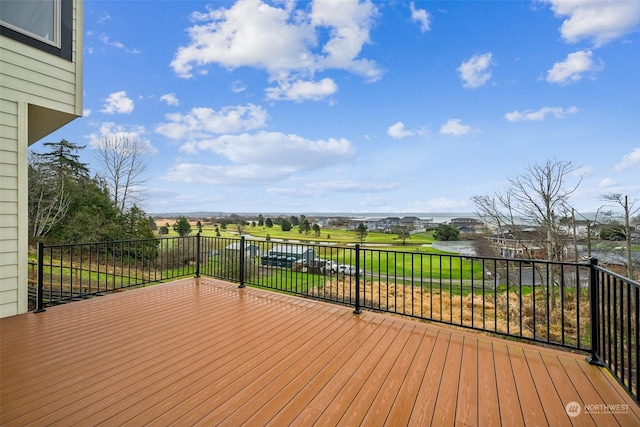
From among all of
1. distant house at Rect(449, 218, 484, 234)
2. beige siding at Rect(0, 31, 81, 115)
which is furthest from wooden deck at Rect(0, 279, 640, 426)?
distant house at Rect(449, 218, 484, 234)

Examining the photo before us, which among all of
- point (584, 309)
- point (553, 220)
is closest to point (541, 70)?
point (553, 220)

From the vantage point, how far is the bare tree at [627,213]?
703 cm

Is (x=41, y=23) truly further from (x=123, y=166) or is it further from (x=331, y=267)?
(x=123, y=166)

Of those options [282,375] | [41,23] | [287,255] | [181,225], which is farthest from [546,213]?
[181,225]

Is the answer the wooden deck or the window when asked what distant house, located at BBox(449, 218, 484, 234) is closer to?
the wooden deck

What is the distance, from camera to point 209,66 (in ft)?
30.4

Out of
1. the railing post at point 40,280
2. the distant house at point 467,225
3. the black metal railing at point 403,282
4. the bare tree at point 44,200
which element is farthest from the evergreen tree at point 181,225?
the distant house at point 467,225

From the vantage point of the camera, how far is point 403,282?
369 cm

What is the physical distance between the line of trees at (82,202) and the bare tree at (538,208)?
44.5 feet

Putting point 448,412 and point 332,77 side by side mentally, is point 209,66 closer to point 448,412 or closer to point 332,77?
point 332,77

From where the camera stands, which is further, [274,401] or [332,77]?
[332,77]

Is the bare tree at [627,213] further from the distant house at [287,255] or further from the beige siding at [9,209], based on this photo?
the beige siding at [9,209]

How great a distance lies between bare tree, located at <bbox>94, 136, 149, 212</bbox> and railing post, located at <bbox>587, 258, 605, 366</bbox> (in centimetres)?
1419

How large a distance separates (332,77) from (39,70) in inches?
333
